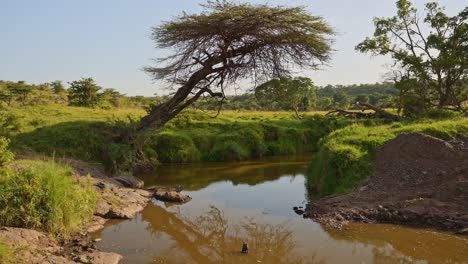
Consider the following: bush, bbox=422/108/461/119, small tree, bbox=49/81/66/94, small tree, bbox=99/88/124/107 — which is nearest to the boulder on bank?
bush, bbox=422/108/461/119

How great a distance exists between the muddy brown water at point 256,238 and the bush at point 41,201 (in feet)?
2.65

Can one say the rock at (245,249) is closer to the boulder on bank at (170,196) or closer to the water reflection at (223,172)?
the boulder on bank at (170,196)

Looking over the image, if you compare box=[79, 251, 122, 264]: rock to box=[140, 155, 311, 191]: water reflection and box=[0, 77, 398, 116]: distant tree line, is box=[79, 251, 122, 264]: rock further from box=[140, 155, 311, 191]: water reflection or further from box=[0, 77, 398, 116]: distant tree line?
box=[0, 77, 398, 116]: distant tree line

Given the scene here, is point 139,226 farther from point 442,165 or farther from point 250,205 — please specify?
point 442,165

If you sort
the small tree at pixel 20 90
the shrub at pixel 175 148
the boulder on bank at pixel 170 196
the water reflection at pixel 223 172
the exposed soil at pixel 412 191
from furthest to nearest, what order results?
the small tree at pixel 20 90
the shrub at pixel 175 148
the water reflection at pixel 223 172
the boulder on bank at pixel 170 196
the exposed soil at pixel 412 191

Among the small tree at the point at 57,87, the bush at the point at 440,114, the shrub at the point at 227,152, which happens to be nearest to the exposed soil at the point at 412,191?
the bush at the point at 440,114

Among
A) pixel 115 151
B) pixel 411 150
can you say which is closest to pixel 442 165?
pixel 411 150

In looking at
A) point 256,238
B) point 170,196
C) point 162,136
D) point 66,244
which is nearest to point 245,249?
→ point 256,238

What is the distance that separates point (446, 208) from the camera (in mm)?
9477

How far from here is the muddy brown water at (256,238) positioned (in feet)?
25.8

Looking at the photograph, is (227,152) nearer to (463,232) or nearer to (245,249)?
(245,249)

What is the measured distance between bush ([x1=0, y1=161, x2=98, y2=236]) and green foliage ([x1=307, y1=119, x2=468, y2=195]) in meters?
6.85

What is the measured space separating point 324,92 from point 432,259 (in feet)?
331

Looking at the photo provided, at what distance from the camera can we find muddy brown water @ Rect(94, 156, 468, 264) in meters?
7.86
